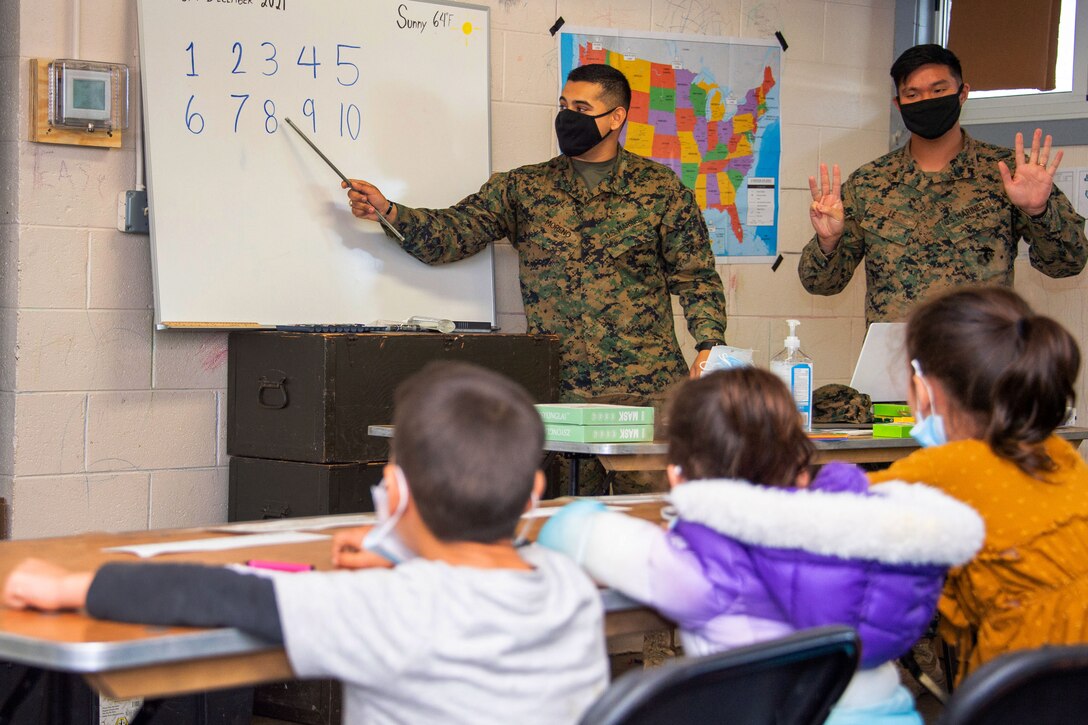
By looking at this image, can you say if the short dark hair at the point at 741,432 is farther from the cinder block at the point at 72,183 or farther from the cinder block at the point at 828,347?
the cinder block at the point at 828,347

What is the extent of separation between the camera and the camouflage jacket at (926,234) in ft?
12.2

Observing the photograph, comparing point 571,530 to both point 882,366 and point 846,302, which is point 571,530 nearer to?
point 882,366

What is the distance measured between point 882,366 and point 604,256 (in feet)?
3.04

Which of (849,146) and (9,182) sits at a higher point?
(849,146)

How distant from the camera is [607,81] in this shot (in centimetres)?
360

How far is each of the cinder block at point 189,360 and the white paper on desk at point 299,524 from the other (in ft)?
5.20

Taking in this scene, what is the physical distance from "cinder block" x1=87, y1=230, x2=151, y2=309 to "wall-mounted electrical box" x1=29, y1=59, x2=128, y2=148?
0.26 metres

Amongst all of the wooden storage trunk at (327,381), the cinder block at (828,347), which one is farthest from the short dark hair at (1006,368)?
the cinder block at (828,347)

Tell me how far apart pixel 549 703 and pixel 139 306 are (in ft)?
7.93

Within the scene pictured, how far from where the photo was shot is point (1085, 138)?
A: 4.30m

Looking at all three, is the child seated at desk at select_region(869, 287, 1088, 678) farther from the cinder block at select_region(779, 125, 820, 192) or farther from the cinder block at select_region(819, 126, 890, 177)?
the cinder block at select_region(819, 126, 890, 177)

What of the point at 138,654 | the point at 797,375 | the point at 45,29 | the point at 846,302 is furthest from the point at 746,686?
the point at 846,302

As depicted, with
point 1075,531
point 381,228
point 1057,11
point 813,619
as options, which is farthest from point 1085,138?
point 813,619

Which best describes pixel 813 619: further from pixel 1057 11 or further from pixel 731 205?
pixel 1057 11
